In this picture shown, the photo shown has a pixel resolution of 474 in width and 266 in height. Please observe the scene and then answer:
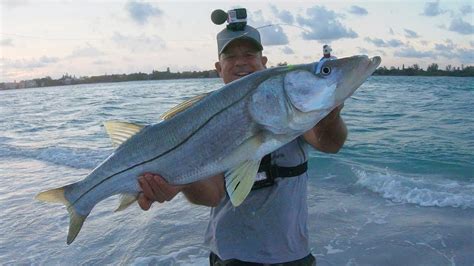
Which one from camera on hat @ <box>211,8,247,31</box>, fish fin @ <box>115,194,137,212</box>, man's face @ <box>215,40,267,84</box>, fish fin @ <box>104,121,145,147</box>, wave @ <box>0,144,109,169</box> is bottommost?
wave @ <box>0,144,109,169</box>

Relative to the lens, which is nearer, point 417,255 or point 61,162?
point 417,255

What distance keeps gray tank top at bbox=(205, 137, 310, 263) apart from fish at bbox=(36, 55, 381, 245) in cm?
52

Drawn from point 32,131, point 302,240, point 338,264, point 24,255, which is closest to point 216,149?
point 302,240

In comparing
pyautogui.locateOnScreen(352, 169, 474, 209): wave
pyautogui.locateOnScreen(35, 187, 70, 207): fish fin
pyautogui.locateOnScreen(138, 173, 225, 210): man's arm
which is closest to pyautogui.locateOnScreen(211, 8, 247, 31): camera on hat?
pyautogui.locateOnScreen(138, 173, 225, 210): man's arm

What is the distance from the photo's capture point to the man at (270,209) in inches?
115

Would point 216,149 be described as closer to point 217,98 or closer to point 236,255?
point 217,98

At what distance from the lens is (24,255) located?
5973 millimetres

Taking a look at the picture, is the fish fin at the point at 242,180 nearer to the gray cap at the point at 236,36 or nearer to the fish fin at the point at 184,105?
the fish fin at the point at 184,105

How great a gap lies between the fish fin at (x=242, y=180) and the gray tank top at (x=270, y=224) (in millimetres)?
573

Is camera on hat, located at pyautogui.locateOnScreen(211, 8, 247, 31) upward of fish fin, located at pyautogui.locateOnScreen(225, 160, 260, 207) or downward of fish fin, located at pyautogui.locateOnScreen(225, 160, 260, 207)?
upward

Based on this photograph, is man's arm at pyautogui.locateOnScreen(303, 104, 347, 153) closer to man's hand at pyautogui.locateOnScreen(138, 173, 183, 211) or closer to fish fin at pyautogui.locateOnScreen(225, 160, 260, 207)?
fish fin at pyautogui.locateOnScreen(225, 160, 260, 207)

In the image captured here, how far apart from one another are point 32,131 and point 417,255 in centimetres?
1683

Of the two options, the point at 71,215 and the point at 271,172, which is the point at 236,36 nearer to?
the point at 271,172

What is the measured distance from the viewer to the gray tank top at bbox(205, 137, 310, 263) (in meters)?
2.93
